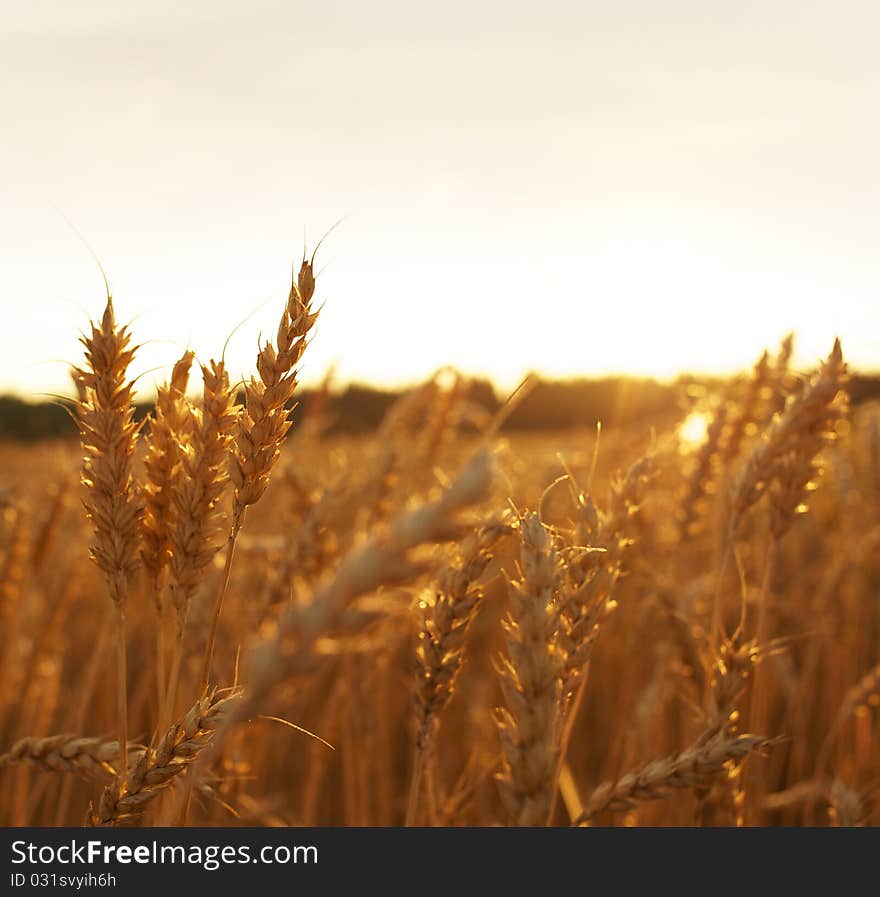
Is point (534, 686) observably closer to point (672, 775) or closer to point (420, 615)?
point (672, 775)

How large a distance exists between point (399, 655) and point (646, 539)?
1493 mm

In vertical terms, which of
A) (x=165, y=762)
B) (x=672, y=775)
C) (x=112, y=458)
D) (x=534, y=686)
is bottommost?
(x=672, y=775)

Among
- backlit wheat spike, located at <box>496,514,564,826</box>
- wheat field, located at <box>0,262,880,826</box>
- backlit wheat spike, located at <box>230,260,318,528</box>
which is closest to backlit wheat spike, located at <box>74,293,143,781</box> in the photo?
wheat field, located at <box>0,262,880,826</box>

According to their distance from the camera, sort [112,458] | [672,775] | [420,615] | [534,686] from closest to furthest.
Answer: [534,686] → [112,458] → [672,775] → [420,615]

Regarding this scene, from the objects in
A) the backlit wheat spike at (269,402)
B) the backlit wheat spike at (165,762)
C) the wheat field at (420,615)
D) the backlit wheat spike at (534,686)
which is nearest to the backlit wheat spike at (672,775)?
the wheat field at (420,615)

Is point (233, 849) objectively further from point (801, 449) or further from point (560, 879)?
point (801, 449)

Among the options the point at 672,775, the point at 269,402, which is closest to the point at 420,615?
the point at 672,775

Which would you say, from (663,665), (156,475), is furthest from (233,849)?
(663,665)

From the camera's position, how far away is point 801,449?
1.94 metres

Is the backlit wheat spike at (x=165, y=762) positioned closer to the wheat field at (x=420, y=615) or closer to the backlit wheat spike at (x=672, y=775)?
the wheat field at (x=420, y=615)

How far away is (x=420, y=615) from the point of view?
1728 millimetres

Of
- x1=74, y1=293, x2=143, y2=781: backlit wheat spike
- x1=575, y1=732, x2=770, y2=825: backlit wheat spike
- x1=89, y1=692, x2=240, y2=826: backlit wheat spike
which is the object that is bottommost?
x1=575, y1=732, x2=770, y2=825: backlit wheat spike

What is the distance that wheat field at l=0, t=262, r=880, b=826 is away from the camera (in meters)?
1.15

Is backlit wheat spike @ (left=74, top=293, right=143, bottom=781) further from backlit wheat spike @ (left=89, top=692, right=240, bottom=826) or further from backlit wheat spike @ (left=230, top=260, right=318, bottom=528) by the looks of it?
backlit wheat spike @ (left=230, top=260, right=318, bottom=528)
